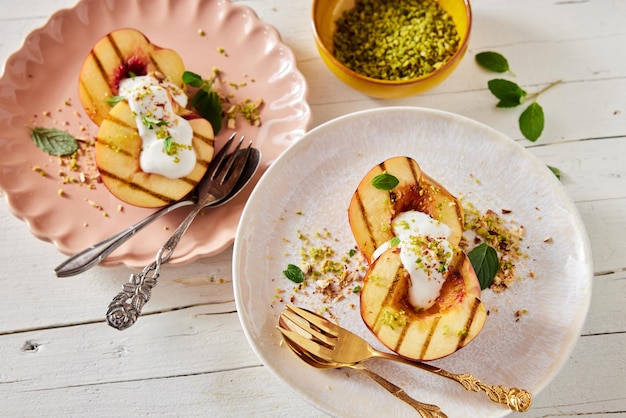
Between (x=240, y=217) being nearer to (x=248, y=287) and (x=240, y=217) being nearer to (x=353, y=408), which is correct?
(x=248, y=287)

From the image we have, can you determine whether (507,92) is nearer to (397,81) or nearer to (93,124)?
(397,81)

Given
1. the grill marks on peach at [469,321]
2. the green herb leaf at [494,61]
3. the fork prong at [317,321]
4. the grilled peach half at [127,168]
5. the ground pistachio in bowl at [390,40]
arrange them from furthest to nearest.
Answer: the green herb leaf at [494,61] → the ground pistachio in bowl at [390,40] → the grilled peach half at [127,168] → the fork prong at [317,321] → the grill marks on peach at [469,321]

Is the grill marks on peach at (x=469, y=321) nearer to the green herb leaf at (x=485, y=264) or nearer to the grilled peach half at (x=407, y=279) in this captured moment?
the grilled peach half at (x=407, y=279)

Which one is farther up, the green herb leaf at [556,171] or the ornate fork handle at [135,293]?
the ornate fork handle at [135,293]

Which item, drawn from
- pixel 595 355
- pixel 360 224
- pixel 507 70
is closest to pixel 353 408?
pixel 360 224

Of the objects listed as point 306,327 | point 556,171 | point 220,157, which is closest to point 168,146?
point 220,157

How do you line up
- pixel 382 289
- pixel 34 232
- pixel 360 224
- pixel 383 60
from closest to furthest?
1. pixel 382 289
2. pixel 360 224
3. pixel 34 232
4. pixel 383 60

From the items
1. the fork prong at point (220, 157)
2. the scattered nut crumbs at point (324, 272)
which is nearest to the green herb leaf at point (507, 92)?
the scattered nut crumbs at point (324, 272)
